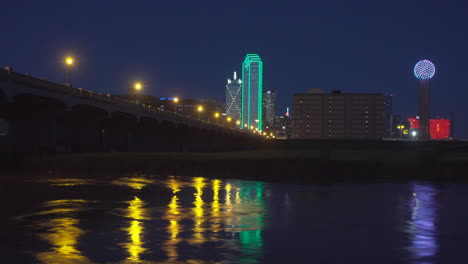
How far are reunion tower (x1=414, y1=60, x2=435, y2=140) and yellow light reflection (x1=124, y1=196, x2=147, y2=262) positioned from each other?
171m

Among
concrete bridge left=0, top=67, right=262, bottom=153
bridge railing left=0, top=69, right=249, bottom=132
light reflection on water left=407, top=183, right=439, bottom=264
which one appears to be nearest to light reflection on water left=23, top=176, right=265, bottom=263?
light reflection on water left=407, top=183, right=439, bottom=264

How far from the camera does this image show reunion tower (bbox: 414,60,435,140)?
185625 millimetres

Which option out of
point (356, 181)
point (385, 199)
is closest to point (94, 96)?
point (356, 181)

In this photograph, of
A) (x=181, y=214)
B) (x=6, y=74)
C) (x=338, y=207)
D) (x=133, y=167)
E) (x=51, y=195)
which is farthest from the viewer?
(x=133, y=167)

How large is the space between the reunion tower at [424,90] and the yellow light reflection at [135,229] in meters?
171

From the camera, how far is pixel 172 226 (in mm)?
18938

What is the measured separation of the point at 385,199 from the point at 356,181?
1187 centimetres

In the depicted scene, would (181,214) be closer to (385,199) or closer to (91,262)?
(91,262)

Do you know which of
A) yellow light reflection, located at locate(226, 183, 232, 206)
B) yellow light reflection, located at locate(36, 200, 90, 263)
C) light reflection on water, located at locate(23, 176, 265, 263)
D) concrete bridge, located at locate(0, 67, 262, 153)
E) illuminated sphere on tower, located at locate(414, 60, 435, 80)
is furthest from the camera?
illuminated sphere on tower, located at locate(414, 60, 435, 80)

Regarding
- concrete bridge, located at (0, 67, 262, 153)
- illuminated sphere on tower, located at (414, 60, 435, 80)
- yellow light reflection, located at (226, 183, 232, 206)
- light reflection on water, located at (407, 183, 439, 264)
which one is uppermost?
illuminated sphere on tower, located at (414, 60, 435, 80)

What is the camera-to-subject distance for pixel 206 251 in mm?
15109

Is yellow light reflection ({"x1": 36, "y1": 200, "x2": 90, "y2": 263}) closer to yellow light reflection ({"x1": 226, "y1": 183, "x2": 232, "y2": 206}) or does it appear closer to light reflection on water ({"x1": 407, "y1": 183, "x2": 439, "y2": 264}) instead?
yellow light reflection ({"x1": 226, "y1": 183, "x2": 232, "y2": 206})

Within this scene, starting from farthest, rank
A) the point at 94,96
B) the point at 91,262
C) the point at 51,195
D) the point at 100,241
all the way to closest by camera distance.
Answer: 1. the point at 94,96
2. the point at 51,195
3. the point at 100,241
4. the point at 91,262

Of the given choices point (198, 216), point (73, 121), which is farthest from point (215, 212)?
point (73, 121)
